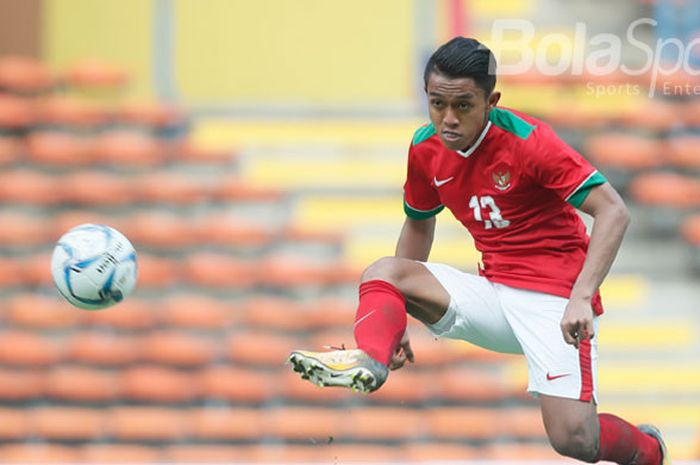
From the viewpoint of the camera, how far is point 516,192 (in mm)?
4242

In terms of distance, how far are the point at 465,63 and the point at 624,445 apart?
1349mm

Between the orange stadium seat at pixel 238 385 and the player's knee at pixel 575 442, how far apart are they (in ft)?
11.3

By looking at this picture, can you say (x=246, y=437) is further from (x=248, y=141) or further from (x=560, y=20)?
(x=560, y=20)

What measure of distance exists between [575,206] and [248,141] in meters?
4.50

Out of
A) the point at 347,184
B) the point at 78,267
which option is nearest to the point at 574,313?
the point at 78,267

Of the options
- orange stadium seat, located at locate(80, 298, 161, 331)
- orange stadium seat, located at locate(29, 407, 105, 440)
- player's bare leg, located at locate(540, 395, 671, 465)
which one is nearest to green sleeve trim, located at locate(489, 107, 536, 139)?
player's bare leg, located at locate(540, 395, 671, 465)

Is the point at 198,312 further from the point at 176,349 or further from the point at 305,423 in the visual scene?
the point at 305,423

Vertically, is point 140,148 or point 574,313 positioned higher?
point 574,313

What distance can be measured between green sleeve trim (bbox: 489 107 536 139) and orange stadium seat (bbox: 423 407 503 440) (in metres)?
3.44

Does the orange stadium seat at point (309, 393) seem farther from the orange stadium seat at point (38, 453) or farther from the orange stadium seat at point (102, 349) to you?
the orange stadium seat at point (38, 453)

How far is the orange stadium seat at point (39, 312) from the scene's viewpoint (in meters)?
7.64

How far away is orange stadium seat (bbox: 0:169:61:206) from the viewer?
7.92m

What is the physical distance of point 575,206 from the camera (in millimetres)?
4125

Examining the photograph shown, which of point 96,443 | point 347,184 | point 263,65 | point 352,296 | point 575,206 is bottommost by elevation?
point 96,443
